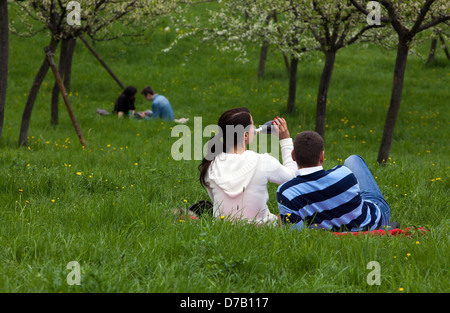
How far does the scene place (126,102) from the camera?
12.6 metres

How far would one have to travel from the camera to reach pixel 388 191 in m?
5.28

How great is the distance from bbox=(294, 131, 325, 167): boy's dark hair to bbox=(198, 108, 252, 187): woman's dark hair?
481 millimetres

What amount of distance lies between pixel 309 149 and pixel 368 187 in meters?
0.91

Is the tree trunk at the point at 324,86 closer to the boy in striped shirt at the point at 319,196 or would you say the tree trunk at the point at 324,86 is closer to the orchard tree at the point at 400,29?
the orchard tree at the point at 400,29

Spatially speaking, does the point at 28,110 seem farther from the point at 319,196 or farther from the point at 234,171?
the point at 319,196

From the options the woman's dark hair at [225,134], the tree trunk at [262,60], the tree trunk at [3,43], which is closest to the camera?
the woman's dark hair at [225,134]

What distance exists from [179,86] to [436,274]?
46.8 ft

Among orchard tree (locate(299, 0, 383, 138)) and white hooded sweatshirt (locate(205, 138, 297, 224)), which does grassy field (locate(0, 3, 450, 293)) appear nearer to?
white hooded sweatshirt (locate(205, 138, 297, 224))

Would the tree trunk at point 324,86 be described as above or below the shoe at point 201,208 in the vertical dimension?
above

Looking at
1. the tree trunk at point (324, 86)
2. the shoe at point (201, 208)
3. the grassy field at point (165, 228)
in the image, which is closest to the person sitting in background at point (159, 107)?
the grassy field at point (165, 228)

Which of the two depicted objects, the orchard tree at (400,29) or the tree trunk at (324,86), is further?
the tree trunk at (324,86)

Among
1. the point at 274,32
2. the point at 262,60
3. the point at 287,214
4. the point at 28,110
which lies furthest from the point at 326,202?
the point at 262,60

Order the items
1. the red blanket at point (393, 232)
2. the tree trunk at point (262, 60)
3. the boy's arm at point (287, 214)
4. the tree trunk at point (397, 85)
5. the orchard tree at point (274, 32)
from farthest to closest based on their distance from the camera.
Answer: the tree trunk at point (262, 60) → the orchard tree at point (274, 32) → the tree trunk at point (397, 85) → the boy's arm at point (287, 214) → the red blanket at point (393, 232)

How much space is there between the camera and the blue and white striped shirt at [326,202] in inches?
140
